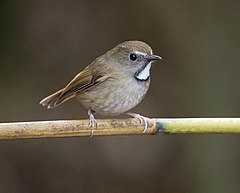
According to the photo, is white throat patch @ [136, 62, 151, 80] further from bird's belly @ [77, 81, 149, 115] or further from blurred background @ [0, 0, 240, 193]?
blurred background @ [0, 0, 240, 193]

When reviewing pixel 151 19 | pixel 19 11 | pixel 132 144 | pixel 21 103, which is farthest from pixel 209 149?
pixel 19 11

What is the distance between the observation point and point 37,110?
16.9ft

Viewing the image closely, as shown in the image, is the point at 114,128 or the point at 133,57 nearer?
the point at 114,128

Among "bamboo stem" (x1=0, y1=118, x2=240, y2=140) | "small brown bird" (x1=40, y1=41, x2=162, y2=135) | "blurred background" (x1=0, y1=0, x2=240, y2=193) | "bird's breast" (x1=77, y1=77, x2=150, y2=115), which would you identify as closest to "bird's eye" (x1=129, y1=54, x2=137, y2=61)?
"small brown bird" (x1=40, y1=41, x2=162, y2=135)

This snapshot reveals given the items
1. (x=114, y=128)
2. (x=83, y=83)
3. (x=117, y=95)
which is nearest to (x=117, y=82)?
(x=117, y=95)

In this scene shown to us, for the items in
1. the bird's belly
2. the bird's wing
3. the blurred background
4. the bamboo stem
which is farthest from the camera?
the blurred background

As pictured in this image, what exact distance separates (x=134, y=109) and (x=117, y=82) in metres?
1.72

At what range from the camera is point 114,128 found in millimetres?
3010

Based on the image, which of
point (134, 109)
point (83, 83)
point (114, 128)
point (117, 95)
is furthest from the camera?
point (134, 109)

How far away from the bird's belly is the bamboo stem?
36 cm

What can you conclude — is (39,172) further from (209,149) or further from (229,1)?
(229,1)

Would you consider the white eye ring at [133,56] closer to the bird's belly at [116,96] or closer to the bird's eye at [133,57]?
the bird's eye at [133,57]

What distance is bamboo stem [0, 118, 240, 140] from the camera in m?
2.79

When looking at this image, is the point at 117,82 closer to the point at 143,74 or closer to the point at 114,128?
the point at 143,74
